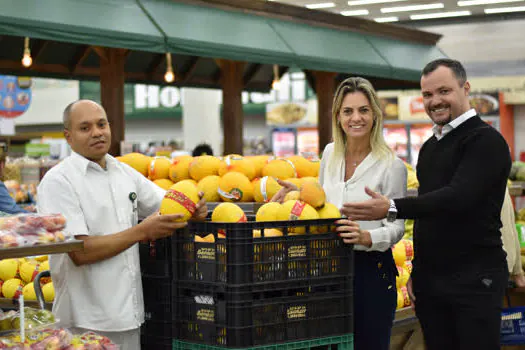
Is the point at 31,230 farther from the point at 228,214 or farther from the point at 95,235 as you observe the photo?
the point at 228,214

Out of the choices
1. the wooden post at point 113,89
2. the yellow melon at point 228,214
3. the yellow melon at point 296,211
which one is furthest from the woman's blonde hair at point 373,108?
the wooden post at point 113,89

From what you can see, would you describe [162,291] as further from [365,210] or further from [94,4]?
[94,4]

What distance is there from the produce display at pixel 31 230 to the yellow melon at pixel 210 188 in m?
1.78

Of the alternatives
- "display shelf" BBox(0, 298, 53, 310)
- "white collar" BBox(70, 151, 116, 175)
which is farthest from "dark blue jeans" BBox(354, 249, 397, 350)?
"display shelf" BBox(0, 298, 53, 310)

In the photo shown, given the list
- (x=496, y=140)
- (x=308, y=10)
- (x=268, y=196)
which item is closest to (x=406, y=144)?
(x=308, y=10)

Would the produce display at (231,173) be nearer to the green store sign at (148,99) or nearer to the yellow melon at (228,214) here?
the yellow melon at (228,214)

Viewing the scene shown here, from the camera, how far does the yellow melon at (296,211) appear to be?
281 cm

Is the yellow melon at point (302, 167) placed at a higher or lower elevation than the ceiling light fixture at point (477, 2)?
lower

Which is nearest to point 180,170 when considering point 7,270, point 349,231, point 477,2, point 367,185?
point 7,270

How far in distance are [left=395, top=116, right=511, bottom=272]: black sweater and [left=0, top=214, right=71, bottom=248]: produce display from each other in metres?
1.25

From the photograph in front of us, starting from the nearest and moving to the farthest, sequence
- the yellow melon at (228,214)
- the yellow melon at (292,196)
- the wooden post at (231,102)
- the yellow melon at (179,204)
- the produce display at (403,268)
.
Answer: the yellow melon at (179,204) → the yellow melon at (228,214) → the yellow melon at (292,196) → the produce display at (403,268) → the wooden post at (231,102)

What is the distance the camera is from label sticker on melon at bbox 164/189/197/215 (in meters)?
2.70

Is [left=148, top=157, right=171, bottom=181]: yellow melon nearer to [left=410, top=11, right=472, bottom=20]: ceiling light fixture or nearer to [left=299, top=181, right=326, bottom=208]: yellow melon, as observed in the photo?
[left=299, top=181, right=326, bottom=208]: yellow melon

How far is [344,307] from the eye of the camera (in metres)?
2.73
